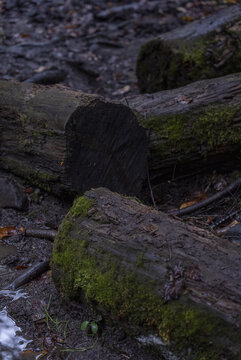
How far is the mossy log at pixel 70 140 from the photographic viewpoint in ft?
12.9

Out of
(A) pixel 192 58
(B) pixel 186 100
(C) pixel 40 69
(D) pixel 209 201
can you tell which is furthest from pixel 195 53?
(C) pixel 40 69

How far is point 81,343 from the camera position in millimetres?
2959

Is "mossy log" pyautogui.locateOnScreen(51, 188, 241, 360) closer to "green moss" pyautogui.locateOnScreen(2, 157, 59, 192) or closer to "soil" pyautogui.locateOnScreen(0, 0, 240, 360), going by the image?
"soil" pyautogui.locateOnScreen(0, 0, 240, 360)

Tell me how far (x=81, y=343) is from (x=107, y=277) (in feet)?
1.50

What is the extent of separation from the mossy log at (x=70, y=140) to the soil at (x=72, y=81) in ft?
1.24

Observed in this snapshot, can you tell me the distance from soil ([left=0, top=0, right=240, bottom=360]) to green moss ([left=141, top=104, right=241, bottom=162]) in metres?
0.41

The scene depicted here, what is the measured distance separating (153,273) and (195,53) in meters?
3.74

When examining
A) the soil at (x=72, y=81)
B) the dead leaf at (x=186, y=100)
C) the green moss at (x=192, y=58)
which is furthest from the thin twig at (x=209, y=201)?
the green moss at (x=192, y=58)

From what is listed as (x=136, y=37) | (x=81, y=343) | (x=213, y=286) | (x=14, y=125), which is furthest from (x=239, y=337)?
(x=136, y=37)

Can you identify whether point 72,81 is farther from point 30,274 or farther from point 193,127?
point 30,274

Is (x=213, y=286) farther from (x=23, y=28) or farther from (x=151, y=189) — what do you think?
(x=23, y=28)

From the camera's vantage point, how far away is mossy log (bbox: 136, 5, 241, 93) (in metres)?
5.83

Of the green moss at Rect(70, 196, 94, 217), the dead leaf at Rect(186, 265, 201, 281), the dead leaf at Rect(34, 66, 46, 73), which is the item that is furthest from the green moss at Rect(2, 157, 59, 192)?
the dead leaf at Rect(34, 66, 46, 73)

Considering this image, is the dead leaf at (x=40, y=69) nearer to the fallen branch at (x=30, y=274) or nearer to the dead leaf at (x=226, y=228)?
the fallen branch at (x=30, y=274)
